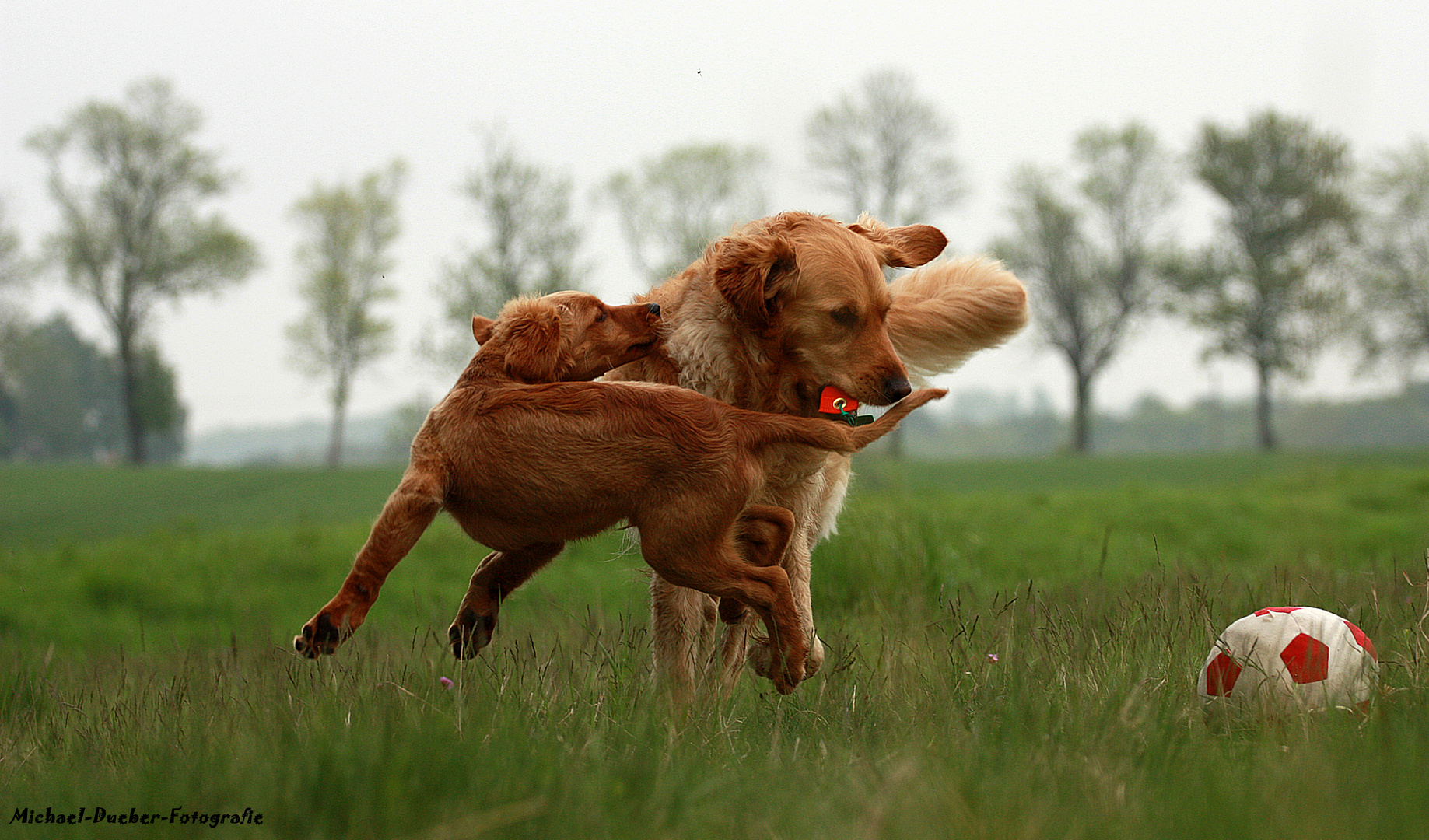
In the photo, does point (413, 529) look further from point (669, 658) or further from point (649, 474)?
point (669, 658)

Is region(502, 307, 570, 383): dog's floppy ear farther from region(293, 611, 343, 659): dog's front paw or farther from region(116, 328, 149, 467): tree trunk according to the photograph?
region(116, 328, 149, 467): tree trunk

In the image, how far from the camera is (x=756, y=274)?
365cm

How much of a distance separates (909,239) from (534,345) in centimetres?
181

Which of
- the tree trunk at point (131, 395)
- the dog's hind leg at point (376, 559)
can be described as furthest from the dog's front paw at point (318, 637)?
the tree trunk at point (131, 395)

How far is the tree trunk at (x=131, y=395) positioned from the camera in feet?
131

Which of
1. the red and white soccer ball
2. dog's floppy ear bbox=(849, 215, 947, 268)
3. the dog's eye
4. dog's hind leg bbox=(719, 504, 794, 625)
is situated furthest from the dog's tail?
the red and white soccer ball

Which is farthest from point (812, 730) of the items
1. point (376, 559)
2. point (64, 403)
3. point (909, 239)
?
point (64, 403)

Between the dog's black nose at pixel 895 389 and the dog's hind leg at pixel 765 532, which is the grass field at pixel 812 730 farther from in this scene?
the dog's black nose at pixel 895 389

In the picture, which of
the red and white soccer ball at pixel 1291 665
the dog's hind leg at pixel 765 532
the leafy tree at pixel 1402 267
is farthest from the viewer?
the leafy tree at pixel 1402 267

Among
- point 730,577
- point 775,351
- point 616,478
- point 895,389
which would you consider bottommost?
point 730,577

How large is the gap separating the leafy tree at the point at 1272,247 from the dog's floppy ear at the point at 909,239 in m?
40.8

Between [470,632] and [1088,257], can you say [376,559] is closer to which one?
[470,632]

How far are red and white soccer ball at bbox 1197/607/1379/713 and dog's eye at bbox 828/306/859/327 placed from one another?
179 cm

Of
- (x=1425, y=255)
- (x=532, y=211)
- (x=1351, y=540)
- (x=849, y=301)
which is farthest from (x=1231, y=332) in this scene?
(x=849, y=301)
